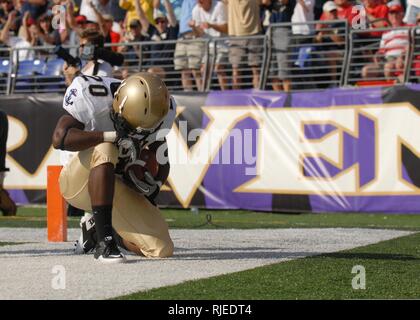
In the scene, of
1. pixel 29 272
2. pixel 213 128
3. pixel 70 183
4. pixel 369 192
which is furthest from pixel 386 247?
pixel 213 128

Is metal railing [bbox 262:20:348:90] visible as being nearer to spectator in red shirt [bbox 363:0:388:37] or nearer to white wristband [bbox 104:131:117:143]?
spectator in red shirt [bbox 363:0:388:37]

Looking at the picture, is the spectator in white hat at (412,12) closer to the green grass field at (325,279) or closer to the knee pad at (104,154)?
the green grass field at (325,279)

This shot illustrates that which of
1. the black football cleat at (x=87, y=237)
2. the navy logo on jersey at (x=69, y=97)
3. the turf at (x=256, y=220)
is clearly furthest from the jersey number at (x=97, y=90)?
the turf at (x=256, y=220)

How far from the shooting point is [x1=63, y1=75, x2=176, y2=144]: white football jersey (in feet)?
24.0

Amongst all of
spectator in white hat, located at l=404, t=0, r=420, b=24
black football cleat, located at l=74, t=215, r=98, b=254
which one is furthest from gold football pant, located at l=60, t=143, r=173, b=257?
spectator in white hat, located at l=404, t=0, r=420, b=24

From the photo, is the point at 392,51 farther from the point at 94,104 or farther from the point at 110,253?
the point at 110,253

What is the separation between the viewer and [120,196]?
762cm

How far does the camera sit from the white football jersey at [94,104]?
731 centimetres

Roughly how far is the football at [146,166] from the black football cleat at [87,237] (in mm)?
522

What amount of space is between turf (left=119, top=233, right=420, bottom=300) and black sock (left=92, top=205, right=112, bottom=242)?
39.5 inches

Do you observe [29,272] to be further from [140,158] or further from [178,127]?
[178,127]

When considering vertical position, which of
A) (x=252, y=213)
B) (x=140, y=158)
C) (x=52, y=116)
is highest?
(x=140, y=158)

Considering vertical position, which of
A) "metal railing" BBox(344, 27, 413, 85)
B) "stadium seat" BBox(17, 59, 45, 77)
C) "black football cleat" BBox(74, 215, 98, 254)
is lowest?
"stadium seat" BBox(17, 59, 45, 77)

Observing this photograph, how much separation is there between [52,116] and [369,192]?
16.9 feet
